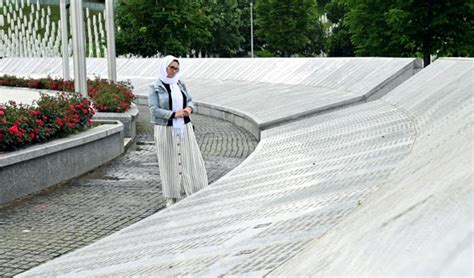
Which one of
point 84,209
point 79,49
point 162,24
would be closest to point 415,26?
point 79,49

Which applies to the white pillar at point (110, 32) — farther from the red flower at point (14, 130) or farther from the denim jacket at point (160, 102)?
the denim jacket at point (160, 102)

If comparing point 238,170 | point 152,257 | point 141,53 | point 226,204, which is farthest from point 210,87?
point 141,53

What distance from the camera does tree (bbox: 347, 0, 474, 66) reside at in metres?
23.0

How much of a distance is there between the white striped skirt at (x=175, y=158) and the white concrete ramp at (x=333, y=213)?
425 mm

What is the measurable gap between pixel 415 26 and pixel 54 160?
1743 centimetres

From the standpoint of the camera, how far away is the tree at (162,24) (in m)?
39.7

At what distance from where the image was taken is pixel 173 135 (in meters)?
7.51

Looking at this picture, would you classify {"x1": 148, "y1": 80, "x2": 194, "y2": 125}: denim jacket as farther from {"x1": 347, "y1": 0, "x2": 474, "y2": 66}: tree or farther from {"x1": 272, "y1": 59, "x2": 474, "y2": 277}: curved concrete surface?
{"x1": 347, "y1": 0, "x2": 474, "y2": 66}: tree

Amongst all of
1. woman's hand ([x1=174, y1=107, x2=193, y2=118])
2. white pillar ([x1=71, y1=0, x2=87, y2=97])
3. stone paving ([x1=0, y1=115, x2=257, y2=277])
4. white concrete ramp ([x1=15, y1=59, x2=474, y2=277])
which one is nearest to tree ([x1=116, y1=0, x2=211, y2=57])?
white pillar ([x1=71, y1=0, x2=87, y2=97])

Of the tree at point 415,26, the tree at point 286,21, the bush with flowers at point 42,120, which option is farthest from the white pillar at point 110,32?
the tree at point 286,21

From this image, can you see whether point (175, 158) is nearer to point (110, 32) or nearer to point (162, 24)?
point (110, 32)

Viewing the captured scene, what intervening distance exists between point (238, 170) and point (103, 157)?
306 cm

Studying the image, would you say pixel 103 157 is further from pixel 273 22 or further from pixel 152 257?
pixel 273 22

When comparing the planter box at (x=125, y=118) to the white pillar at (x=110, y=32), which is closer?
the planter box at (x=125, y=118)
